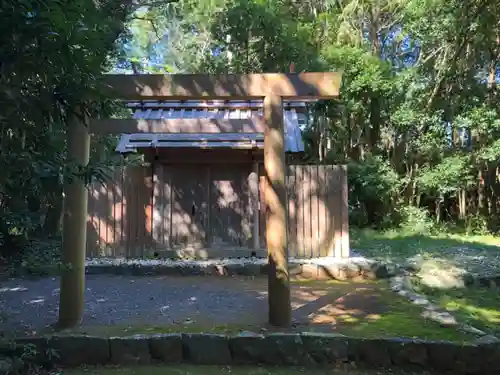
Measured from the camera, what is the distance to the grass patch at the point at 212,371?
12.5 ft

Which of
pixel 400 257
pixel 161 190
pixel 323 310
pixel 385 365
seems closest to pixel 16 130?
pixel 385 365

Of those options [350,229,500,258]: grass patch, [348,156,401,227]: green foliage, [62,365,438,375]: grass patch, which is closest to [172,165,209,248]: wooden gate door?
[350,229,500,258]: grass patch

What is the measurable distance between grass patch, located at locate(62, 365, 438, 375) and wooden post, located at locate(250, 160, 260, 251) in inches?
207

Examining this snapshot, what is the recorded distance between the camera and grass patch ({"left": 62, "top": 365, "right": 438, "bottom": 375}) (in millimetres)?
3818

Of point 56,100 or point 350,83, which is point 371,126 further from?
point 56,100

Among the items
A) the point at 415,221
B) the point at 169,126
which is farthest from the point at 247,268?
the point at 415,221

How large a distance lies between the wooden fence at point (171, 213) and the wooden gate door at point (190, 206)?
4cm

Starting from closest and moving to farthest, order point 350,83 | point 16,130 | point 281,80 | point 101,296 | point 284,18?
point 16,130
point 281,80
point 101,296
point 284,18
point 350,83

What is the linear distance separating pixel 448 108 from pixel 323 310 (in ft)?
39.7

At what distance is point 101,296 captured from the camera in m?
6.18

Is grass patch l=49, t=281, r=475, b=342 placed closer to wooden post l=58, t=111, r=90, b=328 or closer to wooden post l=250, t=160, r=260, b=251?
wooden post l=58, t=111, r=90, b=328

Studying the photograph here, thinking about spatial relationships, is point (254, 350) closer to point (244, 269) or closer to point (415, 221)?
point (244, 269)

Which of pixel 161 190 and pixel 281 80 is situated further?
pixel 161 190

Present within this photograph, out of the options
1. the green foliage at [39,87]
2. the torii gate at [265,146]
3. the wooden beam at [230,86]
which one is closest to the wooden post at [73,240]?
the torii gate at [265,146]
